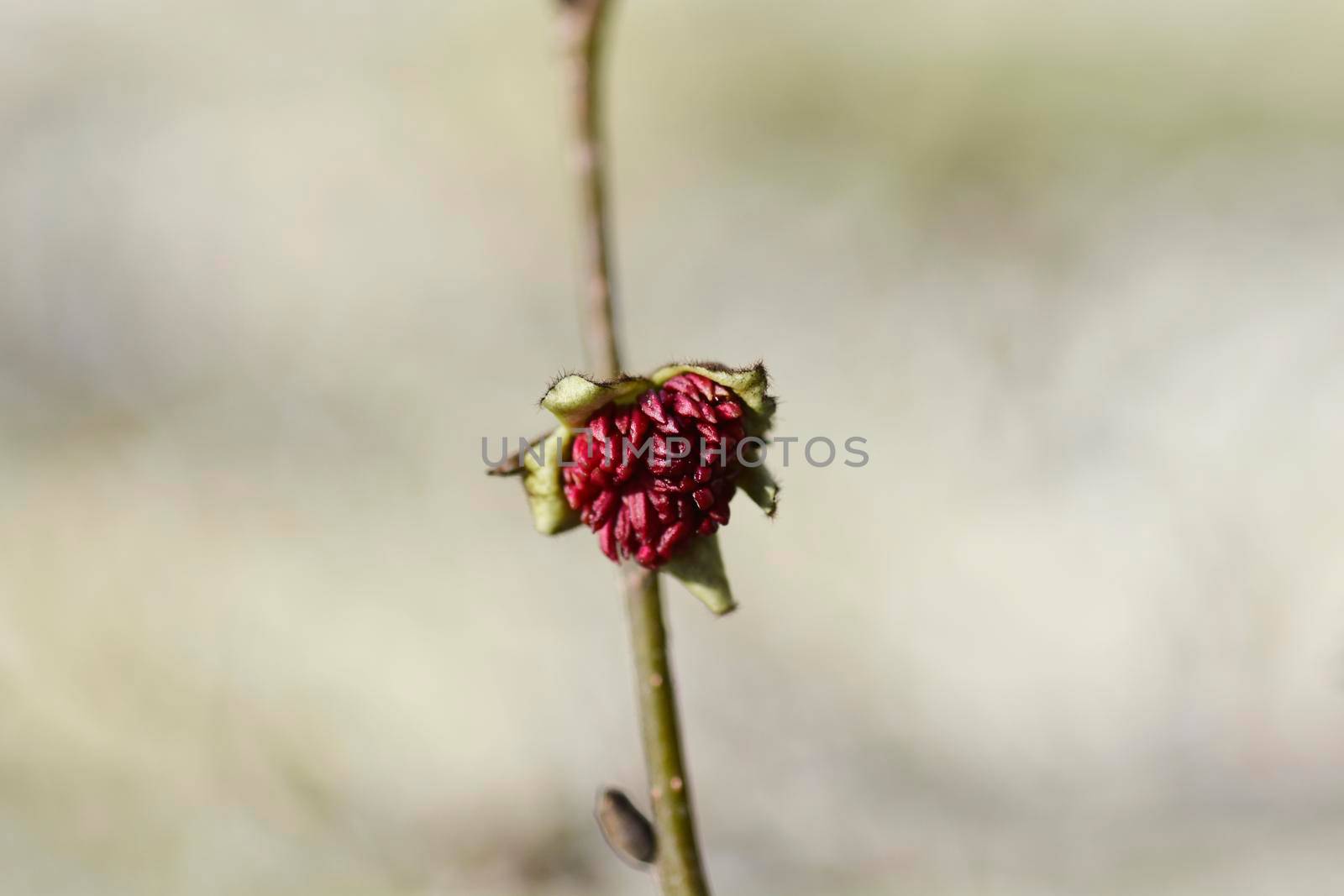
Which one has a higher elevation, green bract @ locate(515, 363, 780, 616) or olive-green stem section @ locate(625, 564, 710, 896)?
green bract @ locate(515, 363, 780, 616)

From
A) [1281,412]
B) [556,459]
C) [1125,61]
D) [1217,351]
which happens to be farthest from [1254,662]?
[556,459]

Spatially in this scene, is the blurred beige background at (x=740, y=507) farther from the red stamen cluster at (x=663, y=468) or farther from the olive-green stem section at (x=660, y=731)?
the red stamen cluster at (x=663, y=468)

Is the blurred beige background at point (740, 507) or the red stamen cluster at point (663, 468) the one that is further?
the blurred beige background at point (740, 507)

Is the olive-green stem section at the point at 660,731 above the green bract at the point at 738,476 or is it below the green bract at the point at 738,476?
below

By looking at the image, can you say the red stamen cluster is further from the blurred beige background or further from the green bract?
the blurred beige background

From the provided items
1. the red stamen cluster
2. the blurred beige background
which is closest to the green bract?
the red stamen cluster

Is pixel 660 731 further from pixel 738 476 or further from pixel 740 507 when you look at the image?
pixel 740 507

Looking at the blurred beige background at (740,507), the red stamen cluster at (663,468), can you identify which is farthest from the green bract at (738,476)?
the blurred beige background at (740,507)
